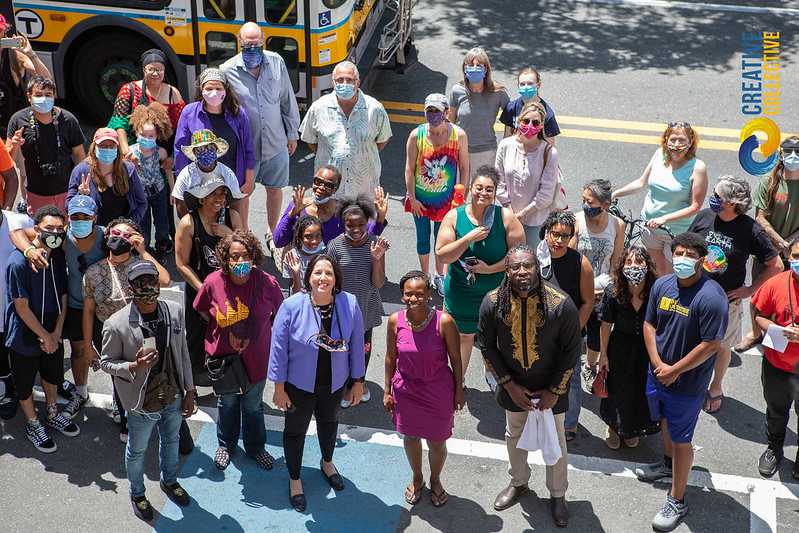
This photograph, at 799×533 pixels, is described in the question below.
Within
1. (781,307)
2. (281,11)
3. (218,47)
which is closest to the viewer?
(781,307)

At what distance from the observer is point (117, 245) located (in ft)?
21.9

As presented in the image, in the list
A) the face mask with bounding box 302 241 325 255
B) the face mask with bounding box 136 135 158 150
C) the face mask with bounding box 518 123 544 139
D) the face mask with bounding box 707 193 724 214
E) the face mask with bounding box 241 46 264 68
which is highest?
the face mask with bounding box 241 46 264 68

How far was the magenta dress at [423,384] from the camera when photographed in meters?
6.16

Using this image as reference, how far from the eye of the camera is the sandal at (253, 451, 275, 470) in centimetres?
696

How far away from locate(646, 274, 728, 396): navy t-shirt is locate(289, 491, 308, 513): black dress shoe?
2348 millimetres

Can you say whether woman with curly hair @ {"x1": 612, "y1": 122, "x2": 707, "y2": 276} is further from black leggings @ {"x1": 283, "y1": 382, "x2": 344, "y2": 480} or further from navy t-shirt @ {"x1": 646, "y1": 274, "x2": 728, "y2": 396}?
black leggings @ {"x1": 283, "y1": 382, "x2": 344, "y2": 480}

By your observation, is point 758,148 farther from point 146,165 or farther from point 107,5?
point 107,5

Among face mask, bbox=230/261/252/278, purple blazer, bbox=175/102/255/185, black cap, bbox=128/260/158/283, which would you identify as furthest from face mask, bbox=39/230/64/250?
purple blazer, bbox=175/102/255/185

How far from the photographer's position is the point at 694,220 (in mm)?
7484

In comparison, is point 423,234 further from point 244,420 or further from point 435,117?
point 244,420

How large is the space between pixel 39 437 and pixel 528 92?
15.9 ft

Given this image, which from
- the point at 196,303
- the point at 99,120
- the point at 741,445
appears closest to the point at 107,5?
the point at 99,120

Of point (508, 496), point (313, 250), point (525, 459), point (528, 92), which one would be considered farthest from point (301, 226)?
point (528, 92)

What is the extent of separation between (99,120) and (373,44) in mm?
3351
